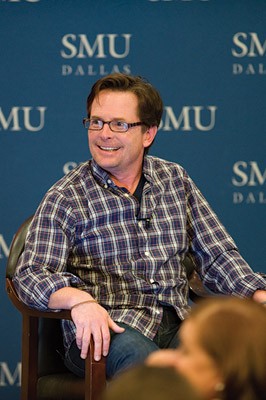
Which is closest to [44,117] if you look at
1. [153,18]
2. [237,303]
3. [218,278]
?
[153,18]

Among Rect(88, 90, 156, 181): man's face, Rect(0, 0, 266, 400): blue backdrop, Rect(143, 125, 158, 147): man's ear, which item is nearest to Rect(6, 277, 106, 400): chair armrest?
Rect(88, 90, 156, 181): man's face

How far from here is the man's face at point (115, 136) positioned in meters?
2.92

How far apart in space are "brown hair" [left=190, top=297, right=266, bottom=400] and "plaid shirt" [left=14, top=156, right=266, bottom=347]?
5.57ft

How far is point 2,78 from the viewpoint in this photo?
4.08 metres

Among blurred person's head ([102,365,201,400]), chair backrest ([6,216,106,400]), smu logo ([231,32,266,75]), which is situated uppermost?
smu logo ([231,32,266,75])

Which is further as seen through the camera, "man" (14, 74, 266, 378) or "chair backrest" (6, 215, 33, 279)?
"chair backrest" (6, 215, 33, 279)

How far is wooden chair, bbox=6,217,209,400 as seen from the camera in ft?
9.34

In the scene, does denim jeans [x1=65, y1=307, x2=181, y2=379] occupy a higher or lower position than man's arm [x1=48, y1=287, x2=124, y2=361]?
lower

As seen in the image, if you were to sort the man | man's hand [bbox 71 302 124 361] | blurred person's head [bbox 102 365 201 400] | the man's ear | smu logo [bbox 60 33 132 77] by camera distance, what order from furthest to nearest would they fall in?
smu logo [bbox 60 33 132 77] < the man's ear < the man < man's hand [bbox 71 302 124 361] < blurred person's head [bbox 102 365 201 400]

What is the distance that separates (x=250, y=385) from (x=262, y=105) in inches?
128

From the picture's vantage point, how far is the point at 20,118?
4.08m

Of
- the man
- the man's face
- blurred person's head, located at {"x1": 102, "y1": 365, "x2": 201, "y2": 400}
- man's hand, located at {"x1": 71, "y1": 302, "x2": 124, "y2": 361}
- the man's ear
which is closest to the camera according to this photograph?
blurred person's head, located at {"x1": 102, "y1": 365, "x2": 201, "y2": 400}

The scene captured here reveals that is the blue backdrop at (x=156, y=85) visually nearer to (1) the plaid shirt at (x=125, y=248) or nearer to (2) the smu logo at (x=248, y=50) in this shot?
(2) the smu logo at (x=248, y=50)

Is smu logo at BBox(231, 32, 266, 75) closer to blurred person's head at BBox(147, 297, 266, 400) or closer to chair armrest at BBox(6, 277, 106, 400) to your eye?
chair armrest at BBox(6, 277, 106, 400)
